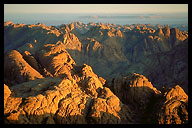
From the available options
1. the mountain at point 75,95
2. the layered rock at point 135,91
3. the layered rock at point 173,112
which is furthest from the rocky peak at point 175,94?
the layered rock at point 135,91

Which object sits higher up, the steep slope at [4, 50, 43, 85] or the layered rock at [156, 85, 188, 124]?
the steep slope at [4, 50, 43, 85]

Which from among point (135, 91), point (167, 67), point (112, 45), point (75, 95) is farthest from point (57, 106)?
point (112, 45)

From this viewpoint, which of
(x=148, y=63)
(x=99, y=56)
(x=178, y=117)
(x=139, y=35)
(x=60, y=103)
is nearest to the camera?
(x=60, y=103)

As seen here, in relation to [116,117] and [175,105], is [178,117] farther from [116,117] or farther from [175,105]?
[116,117]

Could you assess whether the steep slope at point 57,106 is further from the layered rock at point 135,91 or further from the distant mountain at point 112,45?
the distant mountain at point 112,45

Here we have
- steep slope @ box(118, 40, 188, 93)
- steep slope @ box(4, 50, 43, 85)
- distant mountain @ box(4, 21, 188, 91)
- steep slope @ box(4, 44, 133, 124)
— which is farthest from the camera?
distant mountain @ box(4, 21, 188, 91)

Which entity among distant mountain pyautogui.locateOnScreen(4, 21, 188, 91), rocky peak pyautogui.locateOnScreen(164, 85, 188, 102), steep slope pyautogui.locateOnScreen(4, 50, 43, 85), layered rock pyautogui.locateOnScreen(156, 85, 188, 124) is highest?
distant mountain pyautogui.locateOnScreen(4, 21, 188, 91)

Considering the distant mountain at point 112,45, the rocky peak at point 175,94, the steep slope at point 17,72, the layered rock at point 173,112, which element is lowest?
the layered rock at point 173,112

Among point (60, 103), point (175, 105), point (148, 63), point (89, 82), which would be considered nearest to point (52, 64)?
point (89, 82)

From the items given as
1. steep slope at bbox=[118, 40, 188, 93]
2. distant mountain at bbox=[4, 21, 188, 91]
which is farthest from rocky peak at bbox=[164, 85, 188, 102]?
distant mountain at bbox=[4, 21, 188, 91]

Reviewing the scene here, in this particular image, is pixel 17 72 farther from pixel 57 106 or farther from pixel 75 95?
pixel 57 106

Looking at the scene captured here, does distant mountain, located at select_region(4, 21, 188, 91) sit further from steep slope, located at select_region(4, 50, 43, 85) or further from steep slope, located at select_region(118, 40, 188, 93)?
steep slope, located at select_region(4, 50, 43, 85)
